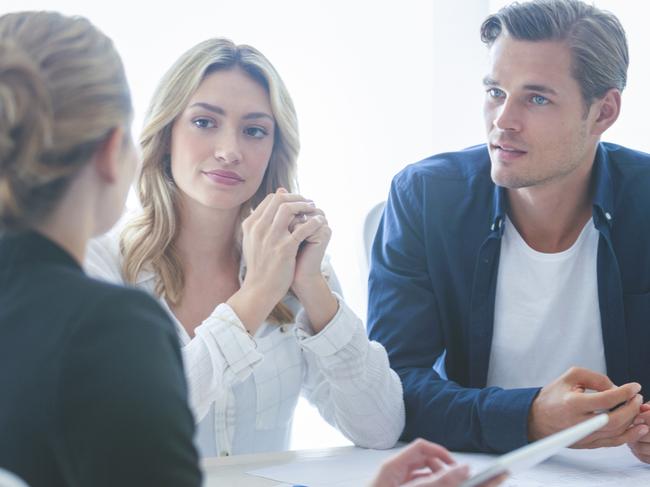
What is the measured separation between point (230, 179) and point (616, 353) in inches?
34.9

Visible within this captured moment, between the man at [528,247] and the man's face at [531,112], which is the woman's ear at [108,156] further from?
the man's face at [531,112]

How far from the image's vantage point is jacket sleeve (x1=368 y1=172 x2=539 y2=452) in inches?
64.1

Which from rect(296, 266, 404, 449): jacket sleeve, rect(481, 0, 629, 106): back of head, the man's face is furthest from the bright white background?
rect(296, 266, 404, 449): jacket sleeve

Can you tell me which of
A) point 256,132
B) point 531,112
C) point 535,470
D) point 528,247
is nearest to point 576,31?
point 531,112

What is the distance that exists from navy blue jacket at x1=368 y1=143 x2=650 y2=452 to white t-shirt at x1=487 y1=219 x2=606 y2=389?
2 centimetres

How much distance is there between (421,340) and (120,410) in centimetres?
127

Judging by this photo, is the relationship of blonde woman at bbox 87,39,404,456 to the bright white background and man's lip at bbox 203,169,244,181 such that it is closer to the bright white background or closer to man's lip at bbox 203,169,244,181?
man's lip at bbox 203,169,244,181

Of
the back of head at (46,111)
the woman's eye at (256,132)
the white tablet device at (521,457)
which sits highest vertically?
the back of head at (46,111)

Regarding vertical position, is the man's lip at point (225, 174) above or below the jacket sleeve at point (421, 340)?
above

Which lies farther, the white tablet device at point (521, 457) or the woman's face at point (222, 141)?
the woman's face at point (222, 141)

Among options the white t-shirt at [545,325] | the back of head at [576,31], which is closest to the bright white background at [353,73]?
the back of head at [576,31]

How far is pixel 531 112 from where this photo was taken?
1.97 m

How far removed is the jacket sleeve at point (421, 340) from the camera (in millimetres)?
1627

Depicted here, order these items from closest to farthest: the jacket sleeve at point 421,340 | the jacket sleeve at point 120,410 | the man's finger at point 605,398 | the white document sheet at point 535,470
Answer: the jacket sleeve at point 120,410 → the white document sheet at point 535,470 → the man's finger at point 605,398 → the jacket sleeve at point 421,340
